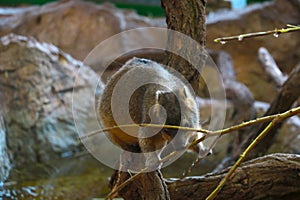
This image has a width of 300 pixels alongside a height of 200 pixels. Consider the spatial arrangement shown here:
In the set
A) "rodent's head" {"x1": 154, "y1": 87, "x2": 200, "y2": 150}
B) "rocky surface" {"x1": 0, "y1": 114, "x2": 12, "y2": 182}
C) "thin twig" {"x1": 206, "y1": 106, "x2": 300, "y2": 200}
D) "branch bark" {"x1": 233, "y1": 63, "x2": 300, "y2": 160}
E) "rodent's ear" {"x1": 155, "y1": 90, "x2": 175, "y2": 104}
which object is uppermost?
"thin twig" {"x1": 206, "y1": 106, "x2": 300, "y2": 200}

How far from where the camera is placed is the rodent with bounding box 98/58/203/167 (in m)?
1.64

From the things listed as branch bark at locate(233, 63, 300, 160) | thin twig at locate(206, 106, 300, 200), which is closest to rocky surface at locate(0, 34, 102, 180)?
branch bark at locate(233, 63, 300, 160)

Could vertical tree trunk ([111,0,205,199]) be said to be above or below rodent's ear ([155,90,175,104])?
above

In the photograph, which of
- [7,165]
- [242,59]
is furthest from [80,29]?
[7,165]

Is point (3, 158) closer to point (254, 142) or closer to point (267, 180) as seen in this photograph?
point (267, 180)

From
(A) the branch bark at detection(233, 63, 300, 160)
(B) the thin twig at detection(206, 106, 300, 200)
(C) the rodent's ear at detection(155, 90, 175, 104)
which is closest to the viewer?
(B) the thin twig at detection(206, 106, 300, 200)

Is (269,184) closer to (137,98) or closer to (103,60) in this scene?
(137,98)

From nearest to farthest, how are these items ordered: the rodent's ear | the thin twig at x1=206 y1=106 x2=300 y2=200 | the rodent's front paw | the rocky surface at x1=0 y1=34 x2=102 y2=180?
the thin twig at x1=206 y1=106 x2=300 y2=200, the rodent's front paw, the rodent's ear, the rocky surface at x1=0 y1=34 x2=102 y2=180

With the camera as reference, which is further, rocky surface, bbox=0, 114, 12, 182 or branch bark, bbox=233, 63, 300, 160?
rocky surface, bbox=0, 114, 12, 182

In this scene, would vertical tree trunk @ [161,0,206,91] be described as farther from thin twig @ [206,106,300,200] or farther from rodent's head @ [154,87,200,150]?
thin twig @ [206,106,300,200]

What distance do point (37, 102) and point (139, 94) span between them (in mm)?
1859

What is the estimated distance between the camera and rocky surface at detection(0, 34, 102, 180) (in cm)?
329

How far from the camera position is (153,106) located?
1655 millimetres

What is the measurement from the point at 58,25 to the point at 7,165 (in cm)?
238
